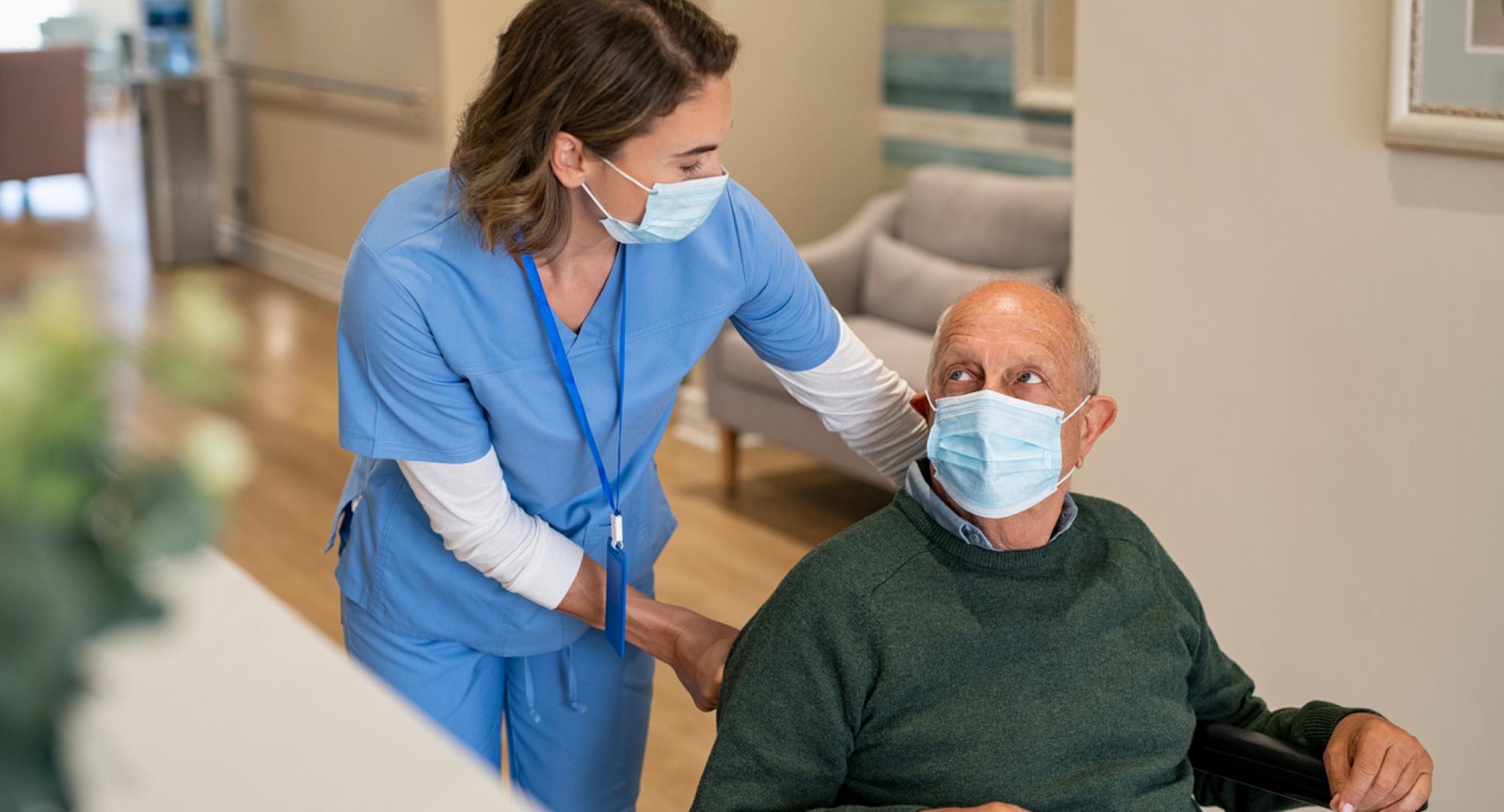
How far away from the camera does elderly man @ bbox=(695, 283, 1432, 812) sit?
1.50m

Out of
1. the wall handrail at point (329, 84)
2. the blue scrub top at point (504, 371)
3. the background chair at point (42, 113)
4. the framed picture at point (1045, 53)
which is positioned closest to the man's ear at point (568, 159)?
the blue scrub top at point (504, 371)

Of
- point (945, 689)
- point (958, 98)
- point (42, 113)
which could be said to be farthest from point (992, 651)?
point (42, 113)

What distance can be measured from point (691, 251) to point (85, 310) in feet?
4.36

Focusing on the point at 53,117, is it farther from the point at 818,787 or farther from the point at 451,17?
the point at 818,787

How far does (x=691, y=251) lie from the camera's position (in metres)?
1.63

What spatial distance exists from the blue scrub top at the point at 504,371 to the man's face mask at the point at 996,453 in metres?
0.21

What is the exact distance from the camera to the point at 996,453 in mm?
1551

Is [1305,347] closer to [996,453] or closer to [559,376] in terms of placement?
[996,453]

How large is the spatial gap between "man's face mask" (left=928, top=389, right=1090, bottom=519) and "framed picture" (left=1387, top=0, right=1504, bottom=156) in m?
0.64

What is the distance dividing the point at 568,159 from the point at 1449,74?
3.54ft

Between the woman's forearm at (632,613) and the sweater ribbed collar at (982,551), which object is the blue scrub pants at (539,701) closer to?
the woman's forearm at (632,613)

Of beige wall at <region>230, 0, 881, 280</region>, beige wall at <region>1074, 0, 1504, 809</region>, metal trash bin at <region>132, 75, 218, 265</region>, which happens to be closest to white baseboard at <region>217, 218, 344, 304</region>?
beige wall at <region>230, 0, 881, 280</region>

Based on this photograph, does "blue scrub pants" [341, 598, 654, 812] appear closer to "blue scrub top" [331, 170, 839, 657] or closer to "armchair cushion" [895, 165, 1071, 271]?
"blue scrub top" [331, 170, 839, 657]

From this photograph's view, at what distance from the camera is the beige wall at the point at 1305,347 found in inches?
73.9
